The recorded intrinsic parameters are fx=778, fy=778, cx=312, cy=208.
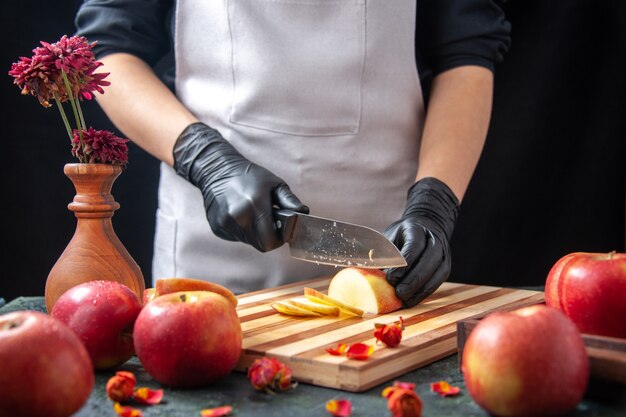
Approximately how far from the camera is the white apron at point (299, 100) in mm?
1844

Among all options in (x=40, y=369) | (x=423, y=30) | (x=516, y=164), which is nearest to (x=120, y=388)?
(x=40, y=369)

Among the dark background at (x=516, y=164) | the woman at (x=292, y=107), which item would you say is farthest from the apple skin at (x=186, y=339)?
the dark background at (x=516, y=164)

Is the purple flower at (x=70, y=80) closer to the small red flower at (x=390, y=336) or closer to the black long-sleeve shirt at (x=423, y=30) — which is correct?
the small red flower at (x=390, y=336)

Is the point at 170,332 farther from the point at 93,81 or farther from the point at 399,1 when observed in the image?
the point at 399,1

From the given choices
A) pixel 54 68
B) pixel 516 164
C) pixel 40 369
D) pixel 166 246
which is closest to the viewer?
pixel 40 369

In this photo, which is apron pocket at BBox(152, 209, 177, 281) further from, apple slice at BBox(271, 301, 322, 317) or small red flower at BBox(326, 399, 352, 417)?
small red flower at BBox(326, 399, 352, 417)

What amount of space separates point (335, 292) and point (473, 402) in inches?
22.9

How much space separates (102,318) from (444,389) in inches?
17.7

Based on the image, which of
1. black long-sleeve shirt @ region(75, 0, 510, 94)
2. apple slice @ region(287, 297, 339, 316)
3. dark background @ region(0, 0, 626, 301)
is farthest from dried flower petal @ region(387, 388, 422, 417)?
dark background @ region(0, 0, 626, 301)

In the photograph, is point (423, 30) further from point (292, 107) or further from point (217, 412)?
point (217, 412)

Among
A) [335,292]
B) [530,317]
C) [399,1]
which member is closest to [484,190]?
[399,1]

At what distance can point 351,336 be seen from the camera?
3.90 ft

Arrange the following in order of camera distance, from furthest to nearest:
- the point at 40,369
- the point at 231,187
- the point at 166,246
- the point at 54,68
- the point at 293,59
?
the point at 166,246, the point at 293,59, the point at 231,187, the point at 54,68, the point at 40,369

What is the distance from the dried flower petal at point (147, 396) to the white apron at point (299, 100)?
0.91 meters
